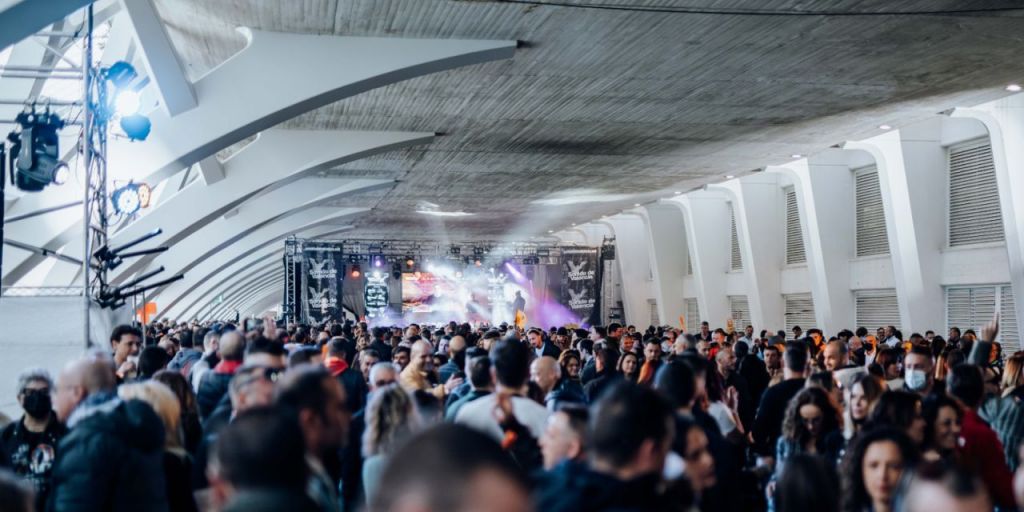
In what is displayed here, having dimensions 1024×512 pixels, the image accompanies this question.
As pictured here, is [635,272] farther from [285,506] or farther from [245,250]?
[285,506]

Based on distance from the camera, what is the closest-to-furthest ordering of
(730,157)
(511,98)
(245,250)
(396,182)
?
(511,98) → (730,157) → (396,182) → (245,250)

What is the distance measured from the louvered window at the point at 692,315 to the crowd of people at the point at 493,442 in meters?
31.7

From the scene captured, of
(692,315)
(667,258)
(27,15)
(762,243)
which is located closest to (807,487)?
(27,15)

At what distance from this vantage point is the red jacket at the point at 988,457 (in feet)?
18.9

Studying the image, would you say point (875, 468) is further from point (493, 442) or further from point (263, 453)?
point (493, 442)

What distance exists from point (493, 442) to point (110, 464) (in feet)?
10.0

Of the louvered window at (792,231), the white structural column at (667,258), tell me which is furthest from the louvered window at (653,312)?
the louvered window at (792,231)

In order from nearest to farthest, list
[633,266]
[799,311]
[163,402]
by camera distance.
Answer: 1. [163,402]
2. [799,311]
3. [633,266]

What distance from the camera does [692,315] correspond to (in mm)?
41094

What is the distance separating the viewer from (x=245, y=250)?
36.3m

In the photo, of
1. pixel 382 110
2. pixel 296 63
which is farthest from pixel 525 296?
pixel 296 63

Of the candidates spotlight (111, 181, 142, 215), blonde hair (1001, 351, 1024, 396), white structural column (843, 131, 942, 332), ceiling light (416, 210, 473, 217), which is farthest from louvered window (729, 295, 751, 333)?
blonde hair (1001, 351, 1024, 396)

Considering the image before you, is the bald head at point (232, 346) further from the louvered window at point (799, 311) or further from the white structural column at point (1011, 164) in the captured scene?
the louvered window at point (799, 311)

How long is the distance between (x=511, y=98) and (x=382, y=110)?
2590mm
